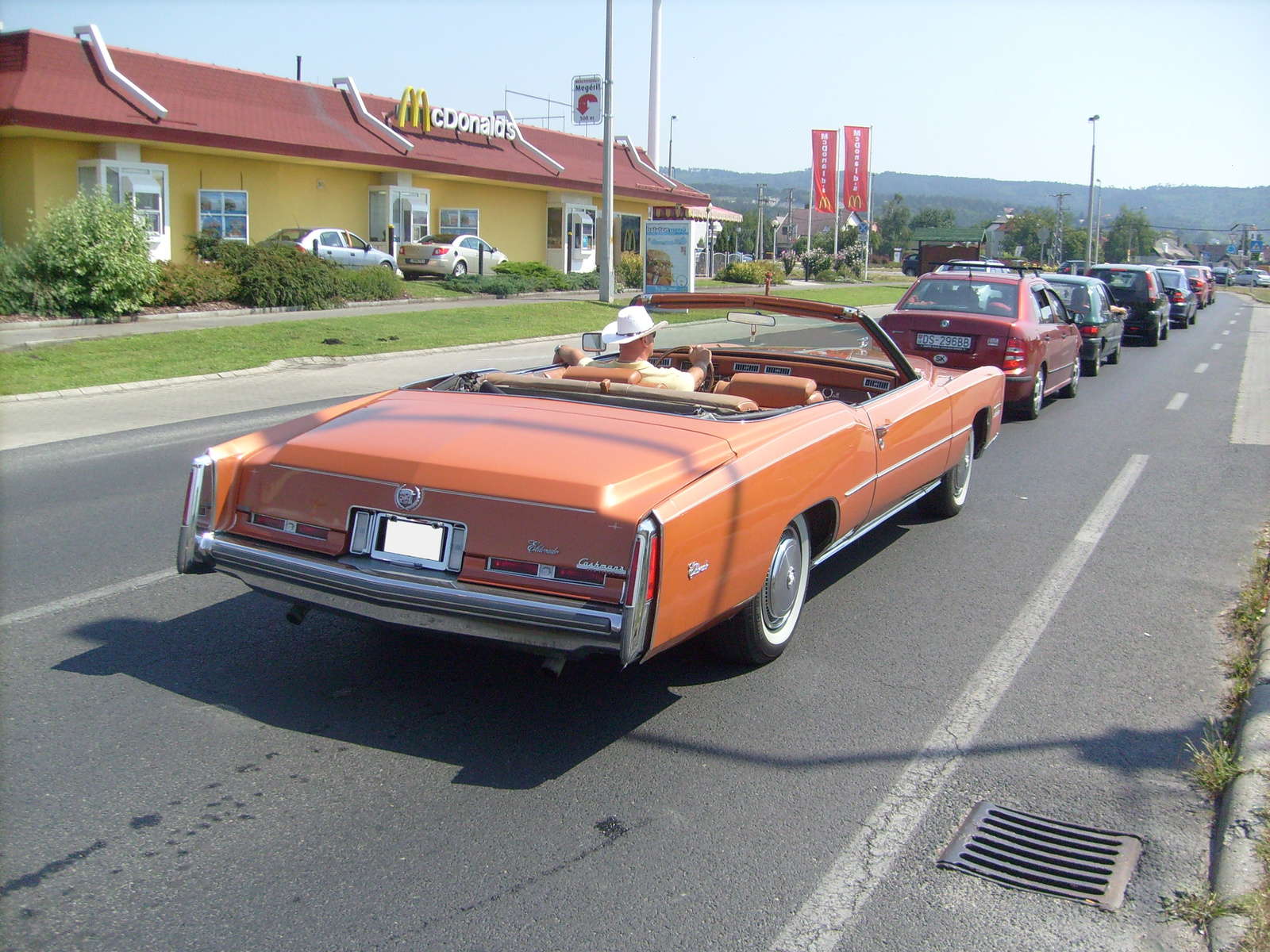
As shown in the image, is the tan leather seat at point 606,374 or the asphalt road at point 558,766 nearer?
the asphalt road at point 558,766

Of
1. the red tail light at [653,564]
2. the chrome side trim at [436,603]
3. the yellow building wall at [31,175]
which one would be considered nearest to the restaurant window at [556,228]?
the yellow building wall at [31,175]

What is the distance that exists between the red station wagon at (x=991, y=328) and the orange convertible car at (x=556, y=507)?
669cm

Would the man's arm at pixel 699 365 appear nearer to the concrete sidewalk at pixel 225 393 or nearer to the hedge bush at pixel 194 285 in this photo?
the concrete sidewalk at pixel 225 393

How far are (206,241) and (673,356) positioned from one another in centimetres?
2230

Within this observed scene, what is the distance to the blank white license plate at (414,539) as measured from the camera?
12.5 feet

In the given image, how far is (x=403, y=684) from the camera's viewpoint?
4.40 metres

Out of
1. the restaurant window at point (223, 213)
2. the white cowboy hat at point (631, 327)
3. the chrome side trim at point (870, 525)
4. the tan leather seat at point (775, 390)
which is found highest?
the restaurant window at point (223, 213)

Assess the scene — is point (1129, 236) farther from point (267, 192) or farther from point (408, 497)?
point (408, 497)

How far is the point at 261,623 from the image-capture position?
503 centimetres

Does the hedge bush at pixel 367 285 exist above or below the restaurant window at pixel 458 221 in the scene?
below

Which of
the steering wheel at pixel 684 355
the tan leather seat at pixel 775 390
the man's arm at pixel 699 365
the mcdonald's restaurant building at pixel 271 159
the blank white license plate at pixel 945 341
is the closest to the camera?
the tan leather seat at pixel 775 390

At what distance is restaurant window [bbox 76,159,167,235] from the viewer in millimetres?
25641

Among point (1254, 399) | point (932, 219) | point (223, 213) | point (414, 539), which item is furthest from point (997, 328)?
point (932, 219)

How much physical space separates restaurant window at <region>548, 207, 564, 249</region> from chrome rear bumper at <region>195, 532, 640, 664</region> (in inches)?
1495
